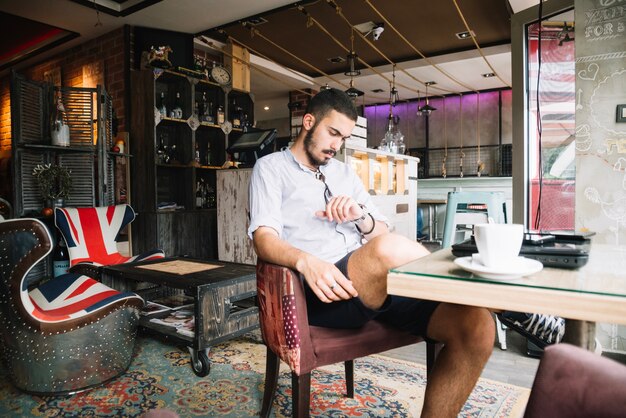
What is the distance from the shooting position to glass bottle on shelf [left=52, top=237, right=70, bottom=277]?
12.3 feet

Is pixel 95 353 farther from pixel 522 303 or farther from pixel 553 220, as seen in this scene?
pixel 553 220

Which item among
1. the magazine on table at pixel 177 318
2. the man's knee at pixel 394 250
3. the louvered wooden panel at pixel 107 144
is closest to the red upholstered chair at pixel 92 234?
the magazine on table at pixel 177 318

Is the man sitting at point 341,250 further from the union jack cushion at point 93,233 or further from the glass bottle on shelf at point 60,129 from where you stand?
the glass bottle on shelf at point 60,129

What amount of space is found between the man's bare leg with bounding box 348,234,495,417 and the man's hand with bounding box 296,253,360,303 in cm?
10

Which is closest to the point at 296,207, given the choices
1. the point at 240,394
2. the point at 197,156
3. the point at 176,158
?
the point at 240,394

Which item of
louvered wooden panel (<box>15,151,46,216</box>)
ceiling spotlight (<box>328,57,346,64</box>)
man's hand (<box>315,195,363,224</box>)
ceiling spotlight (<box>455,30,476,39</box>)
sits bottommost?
man's hand (<box>315,195,363,224</box>)

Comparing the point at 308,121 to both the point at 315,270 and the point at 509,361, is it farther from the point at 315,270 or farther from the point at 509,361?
the point at 509,361

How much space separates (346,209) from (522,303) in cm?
67

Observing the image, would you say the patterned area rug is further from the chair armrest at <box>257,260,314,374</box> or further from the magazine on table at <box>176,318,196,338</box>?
the chair armrest at <box>257,260,314,374</box>

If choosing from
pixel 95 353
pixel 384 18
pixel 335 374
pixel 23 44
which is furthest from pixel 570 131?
pixel 23 44

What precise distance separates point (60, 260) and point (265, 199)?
3.03 m

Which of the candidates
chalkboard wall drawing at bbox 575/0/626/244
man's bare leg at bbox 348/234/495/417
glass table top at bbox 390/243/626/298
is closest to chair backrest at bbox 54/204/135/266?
man's bare leg at bbox 348/234/495/417

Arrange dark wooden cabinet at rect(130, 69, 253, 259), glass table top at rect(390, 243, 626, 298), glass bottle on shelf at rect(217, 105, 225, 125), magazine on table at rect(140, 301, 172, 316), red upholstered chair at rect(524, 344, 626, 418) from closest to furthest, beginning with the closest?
red upholstered chair at rect(524, 344, 626, 418) → glass table top at rect(390, 243, 626, 298) → magazine on table at rect(140, 301, 172, 316) → dark wooden cabinet at rect(130, 69, 253, 259) → glass bottle on shelf at rect(217, 105, 225, 125)

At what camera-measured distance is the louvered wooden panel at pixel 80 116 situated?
3.92 meters
